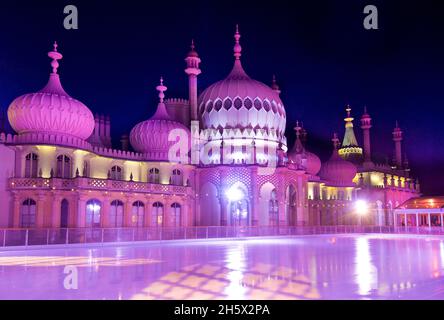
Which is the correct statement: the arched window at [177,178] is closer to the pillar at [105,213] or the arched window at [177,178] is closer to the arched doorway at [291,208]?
the pillar at [105,213]

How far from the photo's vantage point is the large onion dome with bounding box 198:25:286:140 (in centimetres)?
4609

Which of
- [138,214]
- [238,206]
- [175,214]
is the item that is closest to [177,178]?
[175,214]

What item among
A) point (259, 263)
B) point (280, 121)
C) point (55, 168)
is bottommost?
point (259, 263)

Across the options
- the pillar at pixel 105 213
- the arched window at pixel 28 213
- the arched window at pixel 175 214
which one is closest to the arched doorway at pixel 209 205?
the arched window at pixel 175 214

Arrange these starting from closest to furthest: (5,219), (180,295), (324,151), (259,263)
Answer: (180,295) < (259,263) < (5,219) < (324,151)

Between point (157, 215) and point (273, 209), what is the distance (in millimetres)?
11868

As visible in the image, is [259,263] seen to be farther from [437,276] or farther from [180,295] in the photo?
[180,295]

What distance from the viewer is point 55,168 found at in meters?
32.1

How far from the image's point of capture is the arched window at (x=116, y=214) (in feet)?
113

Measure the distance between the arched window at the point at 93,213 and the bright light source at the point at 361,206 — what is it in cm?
3832

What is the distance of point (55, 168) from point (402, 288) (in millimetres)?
26426

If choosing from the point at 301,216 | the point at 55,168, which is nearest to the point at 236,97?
the point at 301,216

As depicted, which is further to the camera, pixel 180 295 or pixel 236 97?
pixel 236 97

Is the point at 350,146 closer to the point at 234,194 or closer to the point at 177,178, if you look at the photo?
Answer: the point at 234,194
